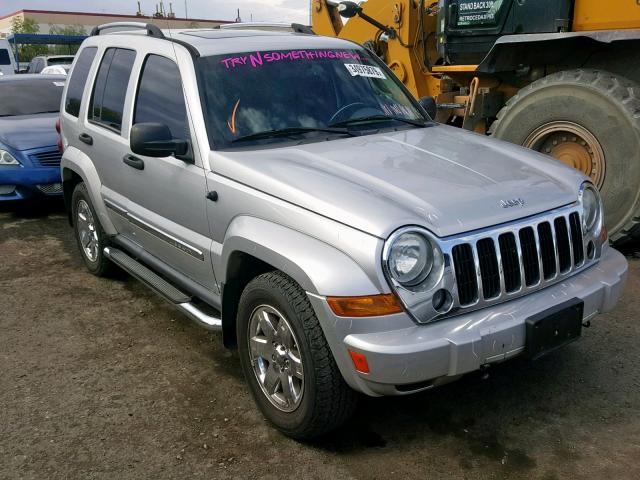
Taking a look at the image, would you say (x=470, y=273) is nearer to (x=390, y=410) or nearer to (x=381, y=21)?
(x=390, y=410)

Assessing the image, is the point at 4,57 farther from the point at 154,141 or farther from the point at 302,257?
the point at 302,257

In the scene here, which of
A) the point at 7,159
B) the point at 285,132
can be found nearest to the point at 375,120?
the point at 285,132

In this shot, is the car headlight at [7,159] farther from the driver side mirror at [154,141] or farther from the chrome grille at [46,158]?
the driver side mirror at [154,141]

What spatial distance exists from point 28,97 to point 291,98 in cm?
638

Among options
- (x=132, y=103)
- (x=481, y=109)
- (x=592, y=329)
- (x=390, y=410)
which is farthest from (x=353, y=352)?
(x=481, y=109)

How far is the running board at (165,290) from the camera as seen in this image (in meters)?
3.72

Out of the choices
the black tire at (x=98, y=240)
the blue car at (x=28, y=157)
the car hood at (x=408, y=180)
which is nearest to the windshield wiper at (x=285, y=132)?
the car hood at (x=408, y=180)

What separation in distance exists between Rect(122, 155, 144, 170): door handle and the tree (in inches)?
1755

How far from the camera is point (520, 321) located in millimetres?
2854

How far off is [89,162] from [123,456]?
265 cm

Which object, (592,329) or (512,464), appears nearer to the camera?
(512,464)

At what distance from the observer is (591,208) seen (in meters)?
3.47

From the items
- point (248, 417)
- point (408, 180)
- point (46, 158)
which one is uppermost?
point (408, 180)

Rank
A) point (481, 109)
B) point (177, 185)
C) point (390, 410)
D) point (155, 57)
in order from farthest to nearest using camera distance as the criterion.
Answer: point (481, 109)
point (155, 57)
point (177, 185)
point (390, 410)
